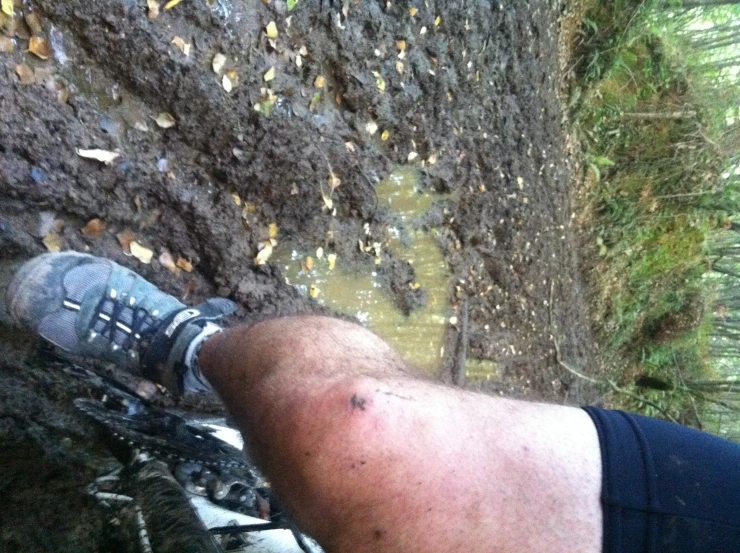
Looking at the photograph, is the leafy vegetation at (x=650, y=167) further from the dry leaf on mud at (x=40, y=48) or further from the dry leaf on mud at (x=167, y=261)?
the dry leaf on mud at (x=40, y=48)

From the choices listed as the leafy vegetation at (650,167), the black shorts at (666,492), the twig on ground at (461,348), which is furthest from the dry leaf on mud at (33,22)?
the leafy vegetation at (650,167)

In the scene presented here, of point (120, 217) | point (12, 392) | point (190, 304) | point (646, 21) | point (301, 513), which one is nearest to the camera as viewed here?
point (301, 513)

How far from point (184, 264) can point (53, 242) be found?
1.33 ft

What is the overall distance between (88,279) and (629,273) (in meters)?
4.65

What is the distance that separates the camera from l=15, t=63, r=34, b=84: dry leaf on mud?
1.51m

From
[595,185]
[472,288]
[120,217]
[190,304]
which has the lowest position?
[190,304]

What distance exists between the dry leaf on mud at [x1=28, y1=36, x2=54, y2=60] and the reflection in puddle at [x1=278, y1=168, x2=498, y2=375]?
0.96 meters

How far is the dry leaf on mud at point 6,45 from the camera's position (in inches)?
57.9

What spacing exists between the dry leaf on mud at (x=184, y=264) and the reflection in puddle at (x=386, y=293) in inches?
13.7

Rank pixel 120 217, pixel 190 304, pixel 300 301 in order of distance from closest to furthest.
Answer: pixel 120 217 < pixel 190 304 < pixel 300 301

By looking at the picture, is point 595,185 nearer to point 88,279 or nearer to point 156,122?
point 156,122

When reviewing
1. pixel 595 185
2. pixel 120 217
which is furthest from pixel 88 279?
pixel 595 185

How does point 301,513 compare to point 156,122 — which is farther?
point 156,122

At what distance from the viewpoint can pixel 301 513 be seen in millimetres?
1002
